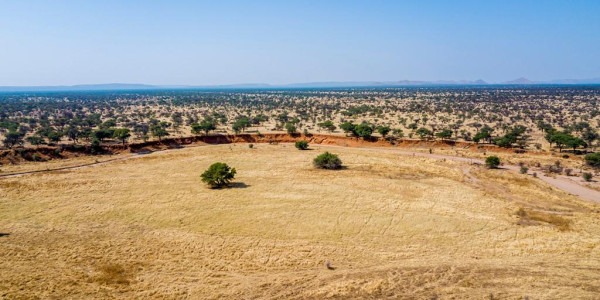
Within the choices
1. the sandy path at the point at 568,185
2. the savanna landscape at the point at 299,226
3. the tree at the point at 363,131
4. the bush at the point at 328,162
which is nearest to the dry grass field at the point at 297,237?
the savanna landscape at the point at 299,226

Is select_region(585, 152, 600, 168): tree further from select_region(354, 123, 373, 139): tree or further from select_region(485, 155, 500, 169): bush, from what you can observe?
select_region(354, 123, 373, 139): tree

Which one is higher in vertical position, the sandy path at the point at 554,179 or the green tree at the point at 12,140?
the green tree at the point at 12,140

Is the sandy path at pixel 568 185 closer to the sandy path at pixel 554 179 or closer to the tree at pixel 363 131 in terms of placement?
the sandy path at pixel 554 179

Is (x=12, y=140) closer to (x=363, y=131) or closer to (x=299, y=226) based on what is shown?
(x=299, y=226)

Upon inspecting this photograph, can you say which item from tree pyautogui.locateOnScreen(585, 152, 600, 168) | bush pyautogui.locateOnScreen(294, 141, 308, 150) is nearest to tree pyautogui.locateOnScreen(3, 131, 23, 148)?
bush pyautogui.locateOnScreen(294, 141, 308, 150)

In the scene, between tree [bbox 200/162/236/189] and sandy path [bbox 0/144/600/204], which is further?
tree [bbox 200/162/236/189]

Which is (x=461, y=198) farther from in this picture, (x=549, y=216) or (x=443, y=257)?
(x=443, y=257)

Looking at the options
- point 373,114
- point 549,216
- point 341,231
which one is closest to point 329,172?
point 341,231

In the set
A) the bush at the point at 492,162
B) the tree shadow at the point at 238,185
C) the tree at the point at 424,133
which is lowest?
the tree shadow at the point at 238,185

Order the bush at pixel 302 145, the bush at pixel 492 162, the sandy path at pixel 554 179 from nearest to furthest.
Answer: the sandy path at pixel 554 179, the bush at pixel 492 162, the bush at pixel 302 145
